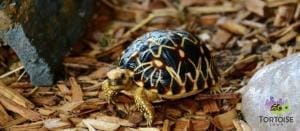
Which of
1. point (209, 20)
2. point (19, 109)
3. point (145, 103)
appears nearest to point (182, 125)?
point (145, 103)

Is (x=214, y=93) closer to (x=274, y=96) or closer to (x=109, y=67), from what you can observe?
(x=274, y=96)

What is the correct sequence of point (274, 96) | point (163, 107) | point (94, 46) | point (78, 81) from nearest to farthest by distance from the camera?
1. point (274, 96)
2. point (163, 107)
3. point (78, 81)
4. point (94, 46)

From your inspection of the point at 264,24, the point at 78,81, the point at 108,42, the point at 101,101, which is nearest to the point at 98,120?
the point at 101,101

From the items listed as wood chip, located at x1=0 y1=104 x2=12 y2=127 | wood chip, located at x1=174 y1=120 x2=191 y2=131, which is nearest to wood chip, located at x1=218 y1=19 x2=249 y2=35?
wood chip, located at x1=174 y1=120 x2=191 y2=131

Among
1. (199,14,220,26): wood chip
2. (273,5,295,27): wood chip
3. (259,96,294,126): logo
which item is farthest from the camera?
(199,14,220,26): wood chip

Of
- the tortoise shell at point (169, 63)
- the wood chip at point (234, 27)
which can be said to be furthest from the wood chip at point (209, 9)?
the tortoise shell at point (169, 63)

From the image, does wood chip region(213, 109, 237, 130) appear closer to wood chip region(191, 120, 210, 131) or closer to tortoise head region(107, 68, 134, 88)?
wood chip region(191, 120, 210, 131)

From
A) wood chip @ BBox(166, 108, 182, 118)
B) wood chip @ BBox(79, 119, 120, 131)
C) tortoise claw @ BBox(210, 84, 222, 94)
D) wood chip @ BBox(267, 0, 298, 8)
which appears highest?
wood chip @ BBox(267, 0, 298, 8)
